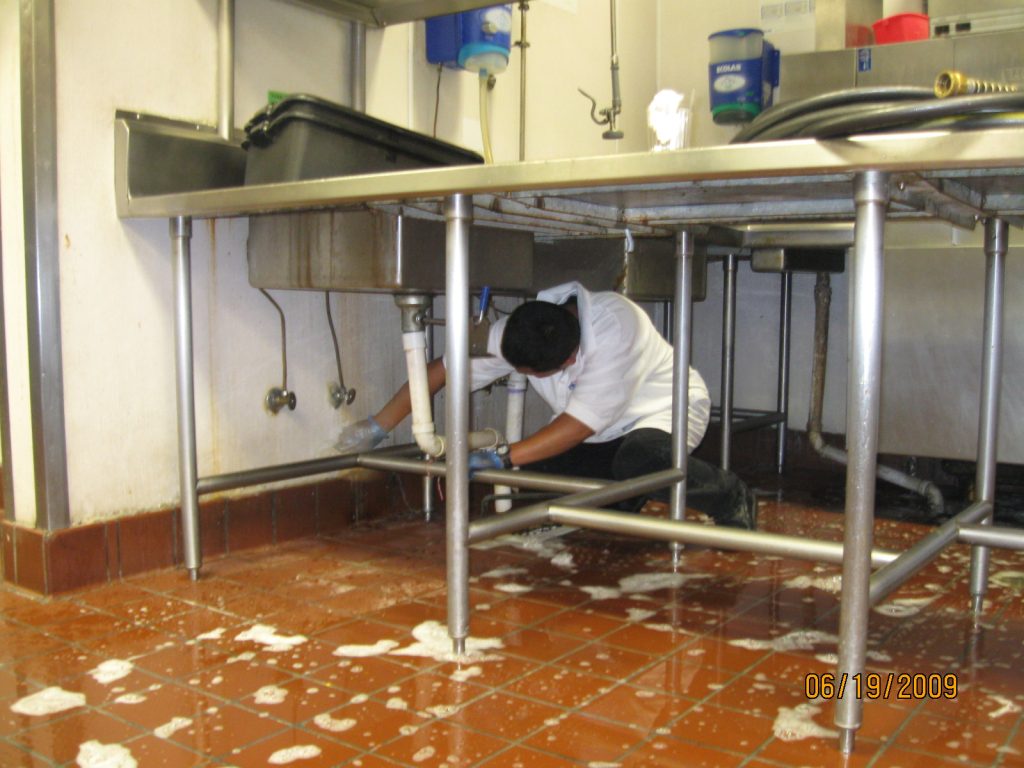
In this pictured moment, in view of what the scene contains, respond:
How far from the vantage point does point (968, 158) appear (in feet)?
3.13

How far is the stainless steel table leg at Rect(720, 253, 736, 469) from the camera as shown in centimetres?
261

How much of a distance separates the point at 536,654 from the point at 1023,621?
850 mm

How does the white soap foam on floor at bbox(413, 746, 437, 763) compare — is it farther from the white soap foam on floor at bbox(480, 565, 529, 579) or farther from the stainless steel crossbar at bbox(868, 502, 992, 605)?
the white soap foam on floor at bbox(480, 565, 529, 579)

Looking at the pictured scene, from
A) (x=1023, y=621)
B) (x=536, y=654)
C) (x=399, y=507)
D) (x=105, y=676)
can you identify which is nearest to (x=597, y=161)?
(x=536, y=654)

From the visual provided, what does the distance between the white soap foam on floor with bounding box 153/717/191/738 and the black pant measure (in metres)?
1.14

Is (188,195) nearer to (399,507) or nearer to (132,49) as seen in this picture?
(132,49)

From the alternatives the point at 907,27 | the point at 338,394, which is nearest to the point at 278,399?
the point at 338,394

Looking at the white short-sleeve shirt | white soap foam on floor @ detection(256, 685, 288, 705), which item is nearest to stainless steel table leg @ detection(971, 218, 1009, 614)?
the white short-sleeve shirt

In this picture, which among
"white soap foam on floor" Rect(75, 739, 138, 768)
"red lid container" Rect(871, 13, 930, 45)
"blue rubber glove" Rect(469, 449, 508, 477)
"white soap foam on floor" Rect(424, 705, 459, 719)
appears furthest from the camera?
"red lid container" Rect(871, 13, 930, 45)

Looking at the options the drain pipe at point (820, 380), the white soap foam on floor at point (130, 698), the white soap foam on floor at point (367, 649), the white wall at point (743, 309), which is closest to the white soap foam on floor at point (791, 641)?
the white soap foam on floor at point (367, 649)

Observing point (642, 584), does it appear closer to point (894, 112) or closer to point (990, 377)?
point (990, 377)

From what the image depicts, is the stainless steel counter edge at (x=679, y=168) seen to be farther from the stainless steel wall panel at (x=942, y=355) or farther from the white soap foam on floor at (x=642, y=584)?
the stainless steel wall panel at (x=942, y=355)

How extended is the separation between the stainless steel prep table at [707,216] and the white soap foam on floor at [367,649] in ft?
0.36
